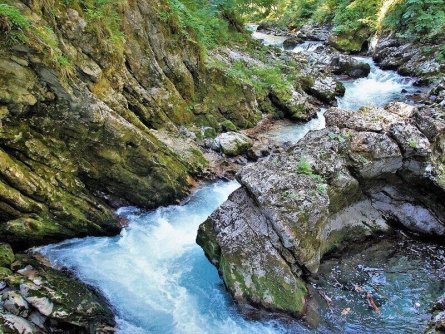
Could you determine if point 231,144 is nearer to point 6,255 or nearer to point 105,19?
point 105,19

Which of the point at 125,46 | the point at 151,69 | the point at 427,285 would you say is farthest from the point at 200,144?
the point at 427,285

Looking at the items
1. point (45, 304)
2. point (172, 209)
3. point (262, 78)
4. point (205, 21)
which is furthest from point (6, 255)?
point (205, 21)

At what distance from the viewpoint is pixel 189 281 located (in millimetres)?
7934

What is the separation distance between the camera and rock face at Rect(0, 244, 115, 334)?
593 centimetres

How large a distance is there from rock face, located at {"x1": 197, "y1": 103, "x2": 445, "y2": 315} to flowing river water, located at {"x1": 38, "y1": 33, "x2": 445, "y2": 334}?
0.46 m

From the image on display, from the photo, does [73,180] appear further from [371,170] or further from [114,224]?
[371,170]

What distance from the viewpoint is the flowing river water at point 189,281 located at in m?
6.97

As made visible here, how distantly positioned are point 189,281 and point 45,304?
9.05 feet

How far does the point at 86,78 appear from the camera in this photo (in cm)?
992

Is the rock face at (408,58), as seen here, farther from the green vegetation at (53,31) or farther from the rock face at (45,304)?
the rock face at (45,304)

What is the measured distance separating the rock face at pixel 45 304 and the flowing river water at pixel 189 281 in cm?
48

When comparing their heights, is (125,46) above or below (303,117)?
below

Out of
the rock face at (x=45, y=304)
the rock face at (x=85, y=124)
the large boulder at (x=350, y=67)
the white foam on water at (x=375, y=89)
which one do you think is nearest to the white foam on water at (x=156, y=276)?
the rock face at (x=45, y=304)

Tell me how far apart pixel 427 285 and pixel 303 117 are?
9524mm
